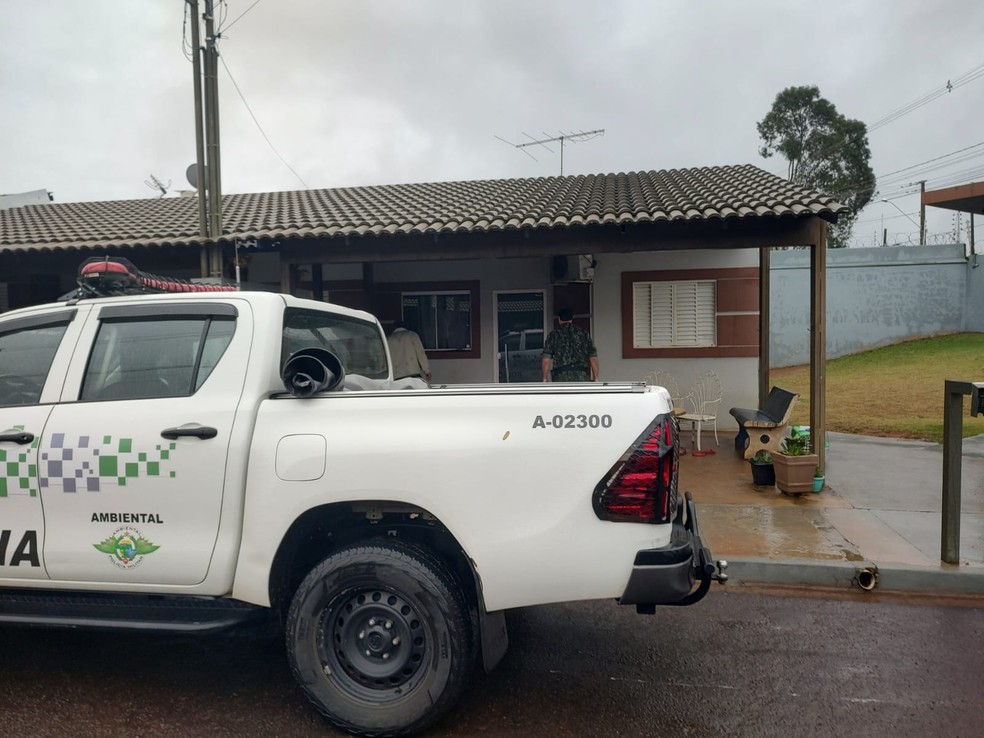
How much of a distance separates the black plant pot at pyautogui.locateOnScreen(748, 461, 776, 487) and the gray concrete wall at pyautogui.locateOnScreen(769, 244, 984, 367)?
50.2 ft

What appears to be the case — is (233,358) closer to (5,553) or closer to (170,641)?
(5,553)

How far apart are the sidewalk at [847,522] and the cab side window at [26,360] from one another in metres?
4.41

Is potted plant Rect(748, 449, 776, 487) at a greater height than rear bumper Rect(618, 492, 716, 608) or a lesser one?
lesser

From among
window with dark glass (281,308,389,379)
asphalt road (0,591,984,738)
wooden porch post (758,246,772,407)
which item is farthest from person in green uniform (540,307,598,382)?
asphalt road (0,591,984,738)

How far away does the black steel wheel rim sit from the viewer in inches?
118

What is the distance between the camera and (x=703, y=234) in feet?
26.3

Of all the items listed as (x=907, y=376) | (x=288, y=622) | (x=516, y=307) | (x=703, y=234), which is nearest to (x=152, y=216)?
(x=516, y=307)

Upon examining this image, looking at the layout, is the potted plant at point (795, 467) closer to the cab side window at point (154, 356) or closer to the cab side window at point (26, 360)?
the cab side window at point (154, 356)

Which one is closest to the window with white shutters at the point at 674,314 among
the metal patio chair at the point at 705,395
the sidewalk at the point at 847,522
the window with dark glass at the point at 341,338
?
the metal patio chair at the point at 705,395

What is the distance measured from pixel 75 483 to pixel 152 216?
9.47 meters

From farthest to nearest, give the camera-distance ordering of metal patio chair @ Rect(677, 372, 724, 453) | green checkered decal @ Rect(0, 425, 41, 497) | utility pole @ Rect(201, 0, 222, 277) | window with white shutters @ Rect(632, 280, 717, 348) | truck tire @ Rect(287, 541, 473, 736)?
window with white shutters @ Rect(632, 280, 717, 348) → metal patio chair @ Rect(677, 372, 724, 453) → utility pole @ Rect(201, 0, 222, 277) → green checkered decal @ Rect(0, 425, 41, 497) → truck tire @ Rect(287, 541, 473, 736)

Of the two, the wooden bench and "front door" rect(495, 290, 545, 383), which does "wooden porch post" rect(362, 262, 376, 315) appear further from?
the wooden bench

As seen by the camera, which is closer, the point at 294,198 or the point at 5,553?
the point at 5,553

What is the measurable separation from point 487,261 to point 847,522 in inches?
263
